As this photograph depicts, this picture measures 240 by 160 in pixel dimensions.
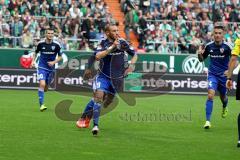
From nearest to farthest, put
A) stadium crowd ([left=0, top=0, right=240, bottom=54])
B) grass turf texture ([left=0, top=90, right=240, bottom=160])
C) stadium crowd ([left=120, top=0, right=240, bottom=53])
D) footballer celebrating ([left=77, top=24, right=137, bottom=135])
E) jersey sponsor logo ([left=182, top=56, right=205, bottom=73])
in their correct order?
grass turf texture ([left=0, top=90, right=240, bottom=160]) < footballer celebrating ([left=77, top=24, right=137, bottom=135]) < jersey sponsor logo ([left=182, top=56, right=205, bottom=73]) < stadium crowd ([left=0, top=0, right=240, bottom=54]) < stadium crowd ([left=120, top=0, right=240, bottom=53])

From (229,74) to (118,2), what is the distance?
22.5m

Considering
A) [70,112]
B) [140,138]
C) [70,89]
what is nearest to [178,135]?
[140,138]

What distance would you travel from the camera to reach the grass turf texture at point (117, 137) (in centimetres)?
1163

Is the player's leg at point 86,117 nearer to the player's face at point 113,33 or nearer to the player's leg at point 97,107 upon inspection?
the player's leg at point 97,107

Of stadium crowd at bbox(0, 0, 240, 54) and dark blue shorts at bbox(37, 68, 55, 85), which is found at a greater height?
stadium crowd at bbox(0, 0, 240, 54)

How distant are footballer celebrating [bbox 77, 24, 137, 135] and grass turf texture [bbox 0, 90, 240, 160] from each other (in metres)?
0.71

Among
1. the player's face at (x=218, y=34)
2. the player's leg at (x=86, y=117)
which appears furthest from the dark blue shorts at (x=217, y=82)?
the player's leg at (x=86, y=117)

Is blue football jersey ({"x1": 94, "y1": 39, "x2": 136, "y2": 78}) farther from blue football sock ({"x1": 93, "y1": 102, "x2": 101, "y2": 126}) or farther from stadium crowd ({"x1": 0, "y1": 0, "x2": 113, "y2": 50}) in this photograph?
stadium crowd ({"x1": 0, "y1": 0, "x2": 113, "y2": 50})

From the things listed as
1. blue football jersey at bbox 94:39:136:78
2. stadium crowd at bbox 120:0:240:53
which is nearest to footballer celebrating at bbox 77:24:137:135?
blue football jersey at bbox 94:39:136:78

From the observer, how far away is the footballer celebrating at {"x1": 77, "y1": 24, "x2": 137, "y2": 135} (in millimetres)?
14078

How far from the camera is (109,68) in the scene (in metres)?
14.6

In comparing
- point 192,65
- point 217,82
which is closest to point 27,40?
point 192,65

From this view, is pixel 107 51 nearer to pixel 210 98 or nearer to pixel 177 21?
pixel 210 98

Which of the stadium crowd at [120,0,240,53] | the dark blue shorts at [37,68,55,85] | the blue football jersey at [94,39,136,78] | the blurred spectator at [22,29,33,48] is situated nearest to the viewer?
the blue football jersey at [94,39,136,78]
